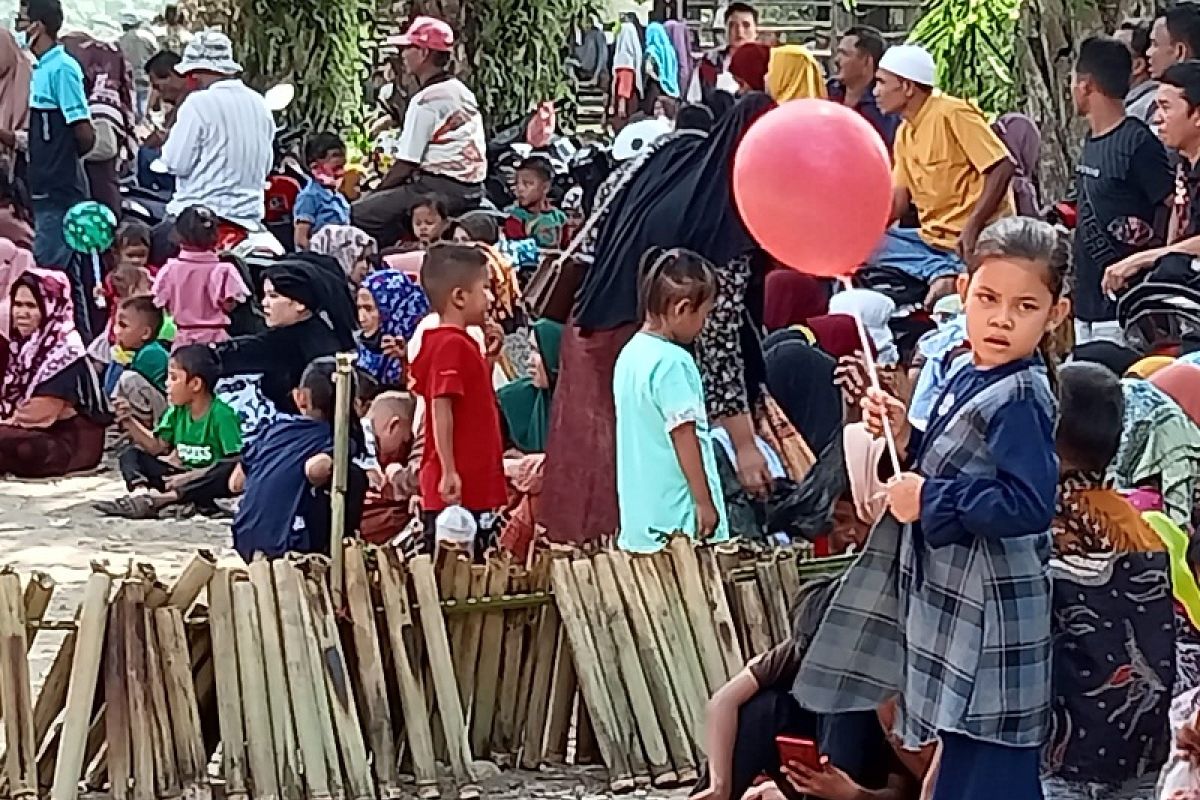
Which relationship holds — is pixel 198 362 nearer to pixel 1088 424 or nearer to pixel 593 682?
pixel 593 682

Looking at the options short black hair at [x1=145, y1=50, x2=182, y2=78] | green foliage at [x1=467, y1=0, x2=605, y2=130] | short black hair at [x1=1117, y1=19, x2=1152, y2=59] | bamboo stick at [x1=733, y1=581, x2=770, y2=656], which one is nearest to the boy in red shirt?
bamboo stick at [x1=733, y1=581, x2=770, y2=656]

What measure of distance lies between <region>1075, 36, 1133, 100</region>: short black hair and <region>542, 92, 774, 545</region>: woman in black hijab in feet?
6.37

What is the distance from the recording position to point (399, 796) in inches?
192

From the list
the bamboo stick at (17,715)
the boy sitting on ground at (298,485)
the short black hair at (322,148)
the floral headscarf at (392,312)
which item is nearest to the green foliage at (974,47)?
the short black hair at (322,148)

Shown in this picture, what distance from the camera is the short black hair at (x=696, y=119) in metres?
6.50

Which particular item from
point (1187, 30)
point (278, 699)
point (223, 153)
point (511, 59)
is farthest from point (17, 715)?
point (511, 59)

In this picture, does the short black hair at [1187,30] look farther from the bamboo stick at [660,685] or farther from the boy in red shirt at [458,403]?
the bamboo stick at [660,685]

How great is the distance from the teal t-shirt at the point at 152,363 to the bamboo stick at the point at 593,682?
14.5 ft

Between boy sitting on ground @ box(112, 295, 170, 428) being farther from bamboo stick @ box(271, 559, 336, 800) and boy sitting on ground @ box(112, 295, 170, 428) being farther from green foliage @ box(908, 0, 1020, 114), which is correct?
green foliage @ box(908, 0, 1020, 114)

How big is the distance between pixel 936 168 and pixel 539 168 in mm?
4071

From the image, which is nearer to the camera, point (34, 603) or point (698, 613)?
point (34, 603)

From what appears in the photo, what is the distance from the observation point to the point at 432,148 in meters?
11.2

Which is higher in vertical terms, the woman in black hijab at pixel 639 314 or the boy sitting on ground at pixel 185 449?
the woman in black hijab at pixel 639 314

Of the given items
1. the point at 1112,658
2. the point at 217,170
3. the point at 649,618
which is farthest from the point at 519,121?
the point at 1112,658
